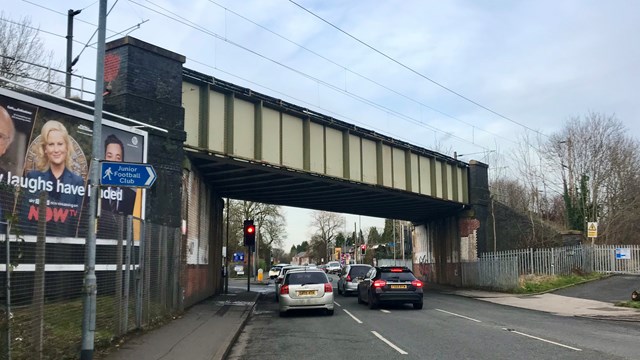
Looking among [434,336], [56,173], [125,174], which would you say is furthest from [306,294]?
[125,174]

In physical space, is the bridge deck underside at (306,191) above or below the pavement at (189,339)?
above

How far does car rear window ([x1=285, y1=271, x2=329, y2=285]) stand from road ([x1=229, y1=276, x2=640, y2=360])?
3.66 feet

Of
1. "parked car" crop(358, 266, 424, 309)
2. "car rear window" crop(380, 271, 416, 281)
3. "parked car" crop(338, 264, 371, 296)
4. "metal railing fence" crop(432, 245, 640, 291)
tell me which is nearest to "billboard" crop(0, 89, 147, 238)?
"parked car" crop(358, 266, 424, 309)

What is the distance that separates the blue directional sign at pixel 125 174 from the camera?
8.58 m

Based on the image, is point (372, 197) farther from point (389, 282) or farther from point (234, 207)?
point (234, 207)

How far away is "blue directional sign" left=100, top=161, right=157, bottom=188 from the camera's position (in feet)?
28.1

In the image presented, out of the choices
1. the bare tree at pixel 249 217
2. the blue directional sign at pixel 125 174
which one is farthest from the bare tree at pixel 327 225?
the blue directional sign at pixel 125 174

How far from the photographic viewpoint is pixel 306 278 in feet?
57.1

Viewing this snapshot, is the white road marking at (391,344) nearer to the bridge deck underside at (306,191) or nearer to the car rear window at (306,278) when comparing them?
the car rear window at (306,278)

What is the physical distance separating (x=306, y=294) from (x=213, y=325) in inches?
151

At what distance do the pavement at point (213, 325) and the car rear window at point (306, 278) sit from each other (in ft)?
5.87

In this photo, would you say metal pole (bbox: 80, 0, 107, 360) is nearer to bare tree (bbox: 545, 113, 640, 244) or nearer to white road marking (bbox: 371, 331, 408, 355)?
white road marking (bbox: 371, 331, 408, 355)

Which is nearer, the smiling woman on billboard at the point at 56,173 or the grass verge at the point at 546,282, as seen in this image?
the smiling woman on billboard at the point at 56,173

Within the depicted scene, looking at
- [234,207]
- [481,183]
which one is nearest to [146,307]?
[481,183]
